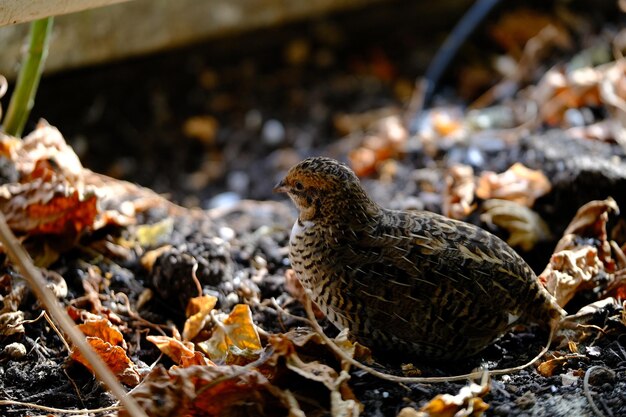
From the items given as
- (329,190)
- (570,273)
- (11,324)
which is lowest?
(570,273)

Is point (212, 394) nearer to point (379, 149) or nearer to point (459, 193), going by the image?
point (459, 193)

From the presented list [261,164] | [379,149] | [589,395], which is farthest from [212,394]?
[261,164]

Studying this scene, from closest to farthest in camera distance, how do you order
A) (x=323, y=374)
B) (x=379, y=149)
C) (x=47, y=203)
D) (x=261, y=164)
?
(x=323, y=374) → (x=47, y=203) → (x=379, y=149) → (x=261, y=164)

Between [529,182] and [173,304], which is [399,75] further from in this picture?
[173,304]

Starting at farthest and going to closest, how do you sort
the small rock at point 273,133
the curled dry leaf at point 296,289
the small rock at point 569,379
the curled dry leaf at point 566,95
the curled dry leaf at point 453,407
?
the small rock at point 273,133
the curled dry leaf at point 566,95
the curled dry leaf at point 296,289
the small rock at point 569,379
the curled dry leaf at point 453,407

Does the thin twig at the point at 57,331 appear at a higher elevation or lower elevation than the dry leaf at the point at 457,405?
higher

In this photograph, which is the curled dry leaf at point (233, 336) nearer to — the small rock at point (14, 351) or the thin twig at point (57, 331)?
the thin twig at point (57, 331)

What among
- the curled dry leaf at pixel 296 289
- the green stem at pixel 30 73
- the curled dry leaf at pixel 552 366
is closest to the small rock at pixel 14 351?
the curled dry leaf at pixel 296 289
